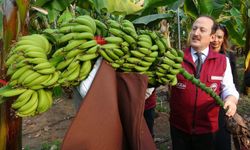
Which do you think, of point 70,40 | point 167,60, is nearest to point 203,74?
point 167,60

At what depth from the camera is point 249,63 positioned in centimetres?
460

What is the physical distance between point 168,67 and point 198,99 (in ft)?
2.76

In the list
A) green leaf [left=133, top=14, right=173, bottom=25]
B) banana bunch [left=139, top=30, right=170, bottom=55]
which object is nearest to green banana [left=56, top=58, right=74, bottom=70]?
banana bunch [left=139, top=30, right=170, bottom=55]

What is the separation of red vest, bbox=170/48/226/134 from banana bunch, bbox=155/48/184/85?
0.71 m

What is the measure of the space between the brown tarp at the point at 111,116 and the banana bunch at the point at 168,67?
92 mm

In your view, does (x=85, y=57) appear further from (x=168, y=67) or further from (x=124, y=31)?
(x=168, y=67)

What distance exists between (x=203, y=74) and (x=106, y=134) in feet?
3.34

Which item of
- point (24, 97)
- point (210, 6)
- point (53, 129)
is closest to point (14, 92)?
point (24, 97)

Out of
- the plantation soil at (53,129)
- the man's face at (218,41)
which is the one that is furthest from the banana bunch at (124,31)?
the plantation soil at (53,129)

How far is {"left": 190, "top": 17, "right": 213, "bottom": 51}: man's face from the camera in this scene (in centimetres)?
183

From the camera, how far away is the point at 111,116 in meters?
1.03

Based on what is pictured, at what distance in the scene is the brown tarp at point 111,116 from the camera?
0.99 meters

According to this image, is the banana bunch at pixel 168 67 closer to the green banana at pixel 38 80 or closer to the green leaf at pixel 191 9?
the green banana at pixel 38 80

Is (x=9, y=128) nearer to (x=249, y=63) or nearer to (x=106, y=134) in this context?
(x=106, y=134)
